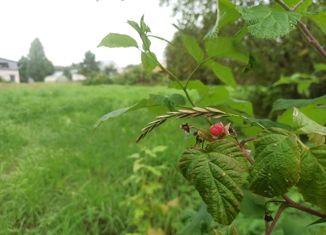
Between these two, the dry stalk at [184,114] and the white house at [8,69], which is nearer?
the dry stalk at [184,114]

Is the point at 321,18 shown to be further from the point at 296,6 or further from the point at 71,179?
the point at 71,179

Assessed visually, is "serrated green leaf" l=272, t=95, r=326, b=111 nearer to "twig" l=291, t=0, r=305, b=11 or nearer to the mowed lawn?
"twig" l=291, t=0, r=305, b=11

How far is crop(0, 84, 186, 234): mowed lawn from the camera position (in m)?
1.53

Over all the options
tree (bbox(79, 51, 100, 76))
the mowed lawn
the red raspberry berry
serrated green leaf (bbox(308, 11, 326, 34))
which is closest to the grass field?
the mowed lawn

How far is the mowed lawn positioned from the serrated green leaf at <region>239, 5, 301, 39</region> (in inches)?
25.9

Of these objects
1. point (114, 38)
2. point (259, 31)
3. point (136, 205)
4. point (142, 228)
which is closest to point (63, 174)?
point (136, 205)

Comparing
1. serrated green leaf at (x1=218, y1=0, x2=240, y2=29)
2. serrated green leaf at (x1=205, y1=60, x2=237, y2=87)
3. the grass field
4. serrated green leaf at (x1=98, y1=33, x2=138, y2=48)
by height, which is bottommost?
the grass field

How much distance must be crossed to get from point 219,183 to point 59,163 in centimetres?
197

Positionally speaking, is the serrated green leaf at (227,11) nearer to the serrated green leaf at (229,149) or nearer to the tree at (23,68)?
the serrated green leaf at (229,149)

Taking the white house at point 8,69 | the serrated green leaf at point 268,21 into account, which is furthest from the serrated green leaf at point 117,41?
the white house at point 8,69

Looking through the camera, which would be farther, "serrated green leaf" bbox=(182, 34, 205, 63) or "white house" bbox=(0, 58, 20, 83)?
"white house" bbox=(0, 58, 20, 83)

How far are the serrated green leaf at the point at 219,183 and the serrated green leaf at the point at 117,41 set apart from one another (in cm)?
21

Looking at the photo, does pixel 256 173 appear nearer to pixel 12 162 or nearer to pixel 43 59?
pixel 43 59

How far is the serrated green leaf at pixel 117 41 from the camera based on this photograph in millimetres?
505
